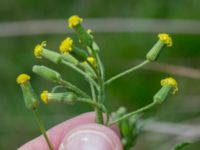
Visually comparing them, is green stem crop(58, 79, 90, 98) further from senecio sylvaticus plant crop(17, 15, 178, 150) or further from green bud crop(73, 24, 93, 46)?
green bud crop(73, 24, 93, 46)

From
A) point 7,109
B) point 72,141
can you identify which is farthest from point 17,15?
point 72,141

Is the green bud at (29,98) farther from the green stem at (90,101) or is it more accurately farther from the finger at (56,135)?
the finger at (56,135)

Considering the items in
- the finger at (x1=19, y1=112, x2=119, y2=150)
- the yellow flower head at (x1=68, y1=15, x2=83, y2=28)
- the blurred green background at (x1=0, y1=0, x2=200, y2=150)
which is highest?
the yellow flower head at (x1=68, y1=15, x2=83, y2=28)

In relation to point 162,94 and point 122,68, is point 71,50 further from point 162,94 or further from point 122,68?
point 122,68

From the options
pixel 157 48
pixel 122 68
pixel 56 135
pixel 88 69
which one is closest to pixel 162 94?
pixel 157 48

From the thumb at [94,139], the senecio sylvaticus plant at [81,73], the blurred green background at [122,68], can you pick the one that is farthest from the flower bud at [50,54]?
the blurred green background at [122,68]

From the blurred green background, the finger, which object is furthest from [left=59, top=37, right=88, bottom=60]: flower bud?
the blurred green background

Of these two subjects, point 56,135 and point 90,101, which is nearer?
point 90,101

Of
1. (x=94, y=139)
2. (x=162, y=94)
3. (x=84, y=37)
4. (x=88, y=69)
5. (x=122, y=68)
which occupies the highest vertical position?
(x=84, y=37)
